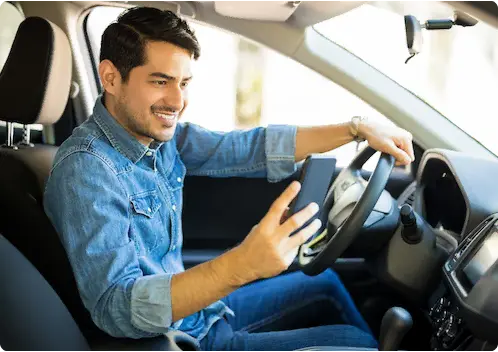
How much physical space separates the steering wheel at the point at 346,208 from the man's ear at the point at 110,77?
1.89 ft

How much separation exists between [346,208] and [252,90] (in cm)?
155

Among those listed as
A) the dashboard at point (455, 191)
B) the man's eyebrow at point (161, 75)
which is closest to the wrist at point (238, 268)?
the man's eyebrow at point (161, 75)

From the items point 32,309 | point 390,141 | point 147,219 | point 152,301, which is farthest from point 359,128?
point 32,309

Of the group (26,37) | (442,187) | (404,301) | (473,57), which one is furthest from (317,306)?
(473,57)

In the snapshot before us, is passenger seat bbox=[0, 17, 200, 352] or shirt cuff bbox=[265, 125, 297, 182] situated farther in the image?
shirt cuff bbox=[265, 125, 297, 182]

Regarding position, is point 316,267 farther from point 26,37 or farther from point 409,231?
point 26,37

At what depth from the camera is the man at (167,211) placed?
3.55 ft

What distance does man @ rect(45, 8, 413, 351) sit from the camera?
1081 mm

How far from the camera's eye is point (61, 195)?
1204 mm

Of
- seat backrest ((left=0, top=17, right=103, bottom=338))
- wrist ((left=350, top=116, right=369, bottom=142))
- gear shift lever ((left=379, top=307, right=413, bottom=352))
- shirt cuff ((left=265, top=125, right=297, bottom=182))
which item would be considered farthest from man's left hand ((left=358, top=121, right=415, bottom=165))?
seat backrest ((left=0, top=17, right=103, bottom=338))

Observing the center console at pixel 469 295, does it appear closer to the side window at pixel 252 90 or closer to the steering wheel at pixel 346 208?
the steering wheel at pixel 346 208

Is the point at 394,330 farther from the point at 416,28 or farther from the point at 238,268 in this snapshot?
the point at 416,28

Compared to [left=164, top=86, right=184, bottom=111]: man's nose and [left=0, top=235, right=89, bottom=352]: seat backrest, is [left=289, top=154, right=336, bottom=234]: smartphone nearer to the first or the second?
[left=164, top=86, right=184, bottom=111]: man's nose

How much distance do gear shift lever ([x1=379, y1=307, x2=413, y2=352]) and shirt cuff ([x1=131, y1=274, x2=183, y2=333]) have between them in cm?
45
